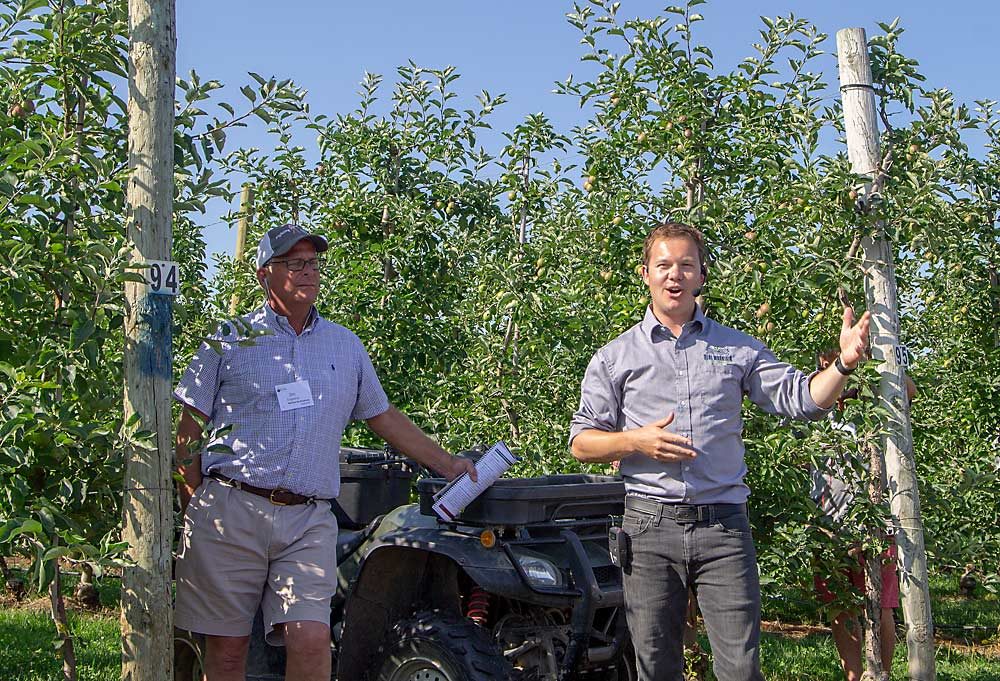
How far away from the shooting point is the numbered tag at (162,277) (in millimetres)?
3412

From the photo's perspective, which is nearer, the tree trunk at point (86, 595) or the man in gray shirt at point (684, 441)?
the man in gray shirt at point (684, 441)

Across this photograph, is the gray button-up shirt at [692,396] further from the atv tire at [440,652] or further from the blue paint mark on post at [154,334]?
the blue paint mark on post at [154,334]

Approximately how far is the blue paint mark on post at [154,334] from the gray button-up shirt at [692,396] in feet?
4.26

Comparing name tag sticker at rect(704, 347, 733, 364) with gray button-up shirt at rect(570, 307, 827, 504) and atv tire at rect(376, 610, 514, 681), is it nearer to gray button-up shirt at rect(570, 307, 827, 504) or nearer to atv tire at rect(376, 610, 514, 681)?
gray button-up shirt at rect(570, 307, 827, 504)

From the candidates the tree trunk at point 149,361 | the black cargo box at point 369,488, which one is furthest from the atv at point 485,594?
the tree trunk at point 149,361

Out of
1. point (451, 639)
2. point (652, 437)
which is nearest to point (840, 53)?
point (652, 437)

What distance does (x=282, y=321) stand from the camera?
4008mm

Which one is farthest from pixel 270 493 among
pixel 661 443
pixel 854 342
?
pixel 854 342

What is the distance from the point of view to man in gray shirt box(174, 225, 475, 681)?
3.78 m

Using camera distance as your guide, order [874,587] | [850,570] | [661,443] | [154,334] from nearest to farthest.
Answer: [661,443]
[154,334]
[874,587]
[850,570]

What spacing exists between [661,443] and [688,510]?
282 mm

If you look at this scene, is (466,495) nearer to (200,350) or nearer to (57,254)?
(200,350)

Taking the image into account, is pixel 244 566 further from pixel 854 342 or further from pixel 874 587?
pixel 874 587

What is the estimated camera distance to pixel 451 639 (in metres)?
4.15
